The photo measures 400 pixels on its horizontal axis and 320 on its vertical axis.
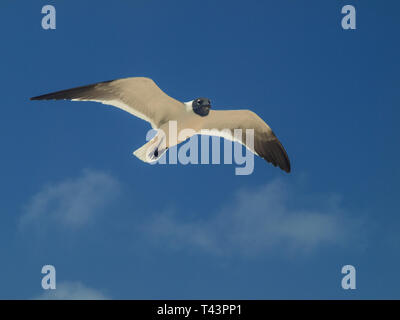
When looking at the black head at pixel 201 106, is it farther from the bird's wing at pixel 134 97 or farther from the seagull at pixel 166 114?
the bird's wing at pixel 134 97

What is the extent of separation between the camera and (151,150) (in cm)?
751

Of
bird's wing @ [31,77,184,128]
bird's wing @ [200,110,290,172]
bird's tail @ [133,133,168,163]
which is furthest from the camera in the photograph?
bird's wing @ [200,110,290,172]

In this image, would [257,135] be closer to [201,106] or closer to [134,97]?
[201,106]

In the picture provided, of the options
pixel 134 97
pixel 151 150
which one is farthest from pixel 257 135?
pixel 134 97

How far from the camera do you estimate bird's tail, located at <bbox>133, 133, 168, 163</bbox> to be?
749 cm

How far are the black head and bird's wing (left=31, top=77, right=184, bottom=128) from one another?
252mm

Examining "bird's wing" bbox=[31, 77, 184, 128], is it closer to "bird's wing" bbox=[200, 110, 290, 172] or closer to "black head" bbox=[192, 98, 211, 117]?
"black head" bbox=[192, 98, 211, 117]

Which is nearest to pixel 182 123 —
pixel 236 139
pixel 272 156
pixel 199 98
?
pixel 199 98

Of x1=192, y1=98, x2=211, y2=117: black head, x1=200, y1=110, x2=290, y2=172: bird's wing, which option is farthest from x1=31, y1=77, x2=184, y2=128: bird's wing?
x1=200, y1=110, x2=290, y2=172: bird's wing

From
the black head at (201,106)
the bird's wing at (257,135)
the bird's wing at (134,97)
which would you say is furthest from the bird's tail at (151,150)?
the bird's wing at (257,135)

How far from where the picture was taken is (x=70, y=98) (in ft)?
22.6
